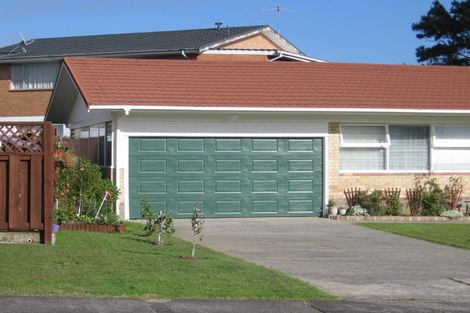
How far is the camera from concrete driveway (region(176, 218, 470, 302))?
10.7m

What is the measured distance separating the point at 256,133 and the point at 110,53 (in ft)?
52.3

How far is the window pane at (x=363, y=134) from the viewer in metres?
20.9

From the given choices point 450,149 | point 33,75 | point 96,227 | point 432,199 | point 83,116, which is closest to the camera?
point 96,227

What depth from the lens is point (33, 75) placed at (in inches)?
1382

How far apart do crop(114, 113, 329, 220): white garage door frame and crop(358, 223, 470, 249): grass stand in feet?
8.31

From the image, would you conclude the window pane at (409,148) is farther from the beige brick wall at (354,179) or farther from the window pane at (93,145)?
the window pane at (93,145)

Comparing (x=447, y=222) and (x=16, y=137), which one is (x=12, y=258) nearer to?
(x=16, y=137)

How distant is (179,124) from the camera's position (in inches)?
768

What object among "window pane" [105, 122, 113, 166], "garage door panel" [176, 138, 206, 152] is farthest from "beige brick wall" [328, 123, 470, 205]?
"window pane" [105, 122, 113, 166]

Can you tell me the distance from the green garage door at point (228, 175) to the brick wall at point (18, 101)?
16680mm

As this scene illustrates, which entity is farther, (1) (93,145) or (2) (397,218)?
(1) (93,145)

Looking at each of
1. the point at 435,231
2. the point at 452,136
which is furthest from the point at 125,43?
the point at 435,231

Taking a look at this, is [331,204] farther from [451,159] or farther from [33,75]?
[33,75]

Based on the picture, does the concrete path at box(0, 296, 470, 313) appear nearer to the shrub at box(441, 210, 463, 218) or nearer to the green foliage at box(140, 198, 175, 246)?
the green foliage at box(140, 198, 175, 246)
